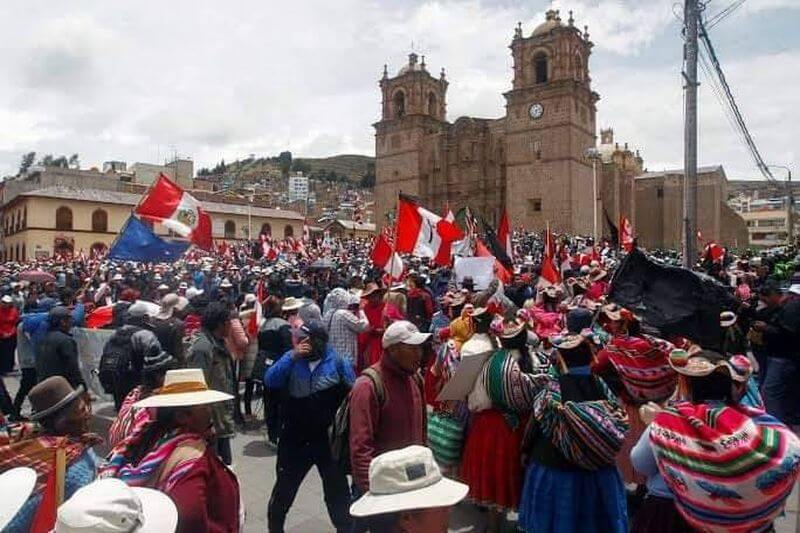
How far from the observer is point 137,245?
7.70 meters

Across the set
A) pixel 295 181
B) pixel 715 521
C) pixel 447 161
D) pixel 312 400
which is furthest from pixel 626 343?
pixel 295 181

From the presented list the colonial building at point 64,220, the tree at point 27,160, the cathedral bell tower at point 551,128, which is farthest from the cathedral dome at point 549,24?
the tree at point 27,160

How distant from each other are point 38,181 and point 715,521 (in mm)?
64284

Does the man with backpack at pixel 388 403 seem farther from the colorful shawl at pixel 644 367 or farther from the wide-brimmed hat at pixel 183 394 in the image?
the colorful shawl at pixel 644 367

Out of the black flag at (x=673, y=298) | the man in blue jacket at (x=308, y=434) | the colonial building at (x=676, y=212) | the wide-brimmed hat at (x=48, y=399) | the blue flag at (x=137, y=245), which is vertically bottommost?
the man in blue jacket at (x=308, y=434)

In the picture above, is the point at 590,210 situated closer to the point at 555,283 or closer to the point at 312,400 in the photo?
the point at 555,283

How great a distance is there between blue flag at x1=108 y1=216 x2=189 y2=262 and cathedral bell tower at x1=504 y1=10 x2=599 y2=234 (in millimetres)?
36706

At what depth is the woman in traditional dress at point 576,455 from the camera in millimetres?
3230

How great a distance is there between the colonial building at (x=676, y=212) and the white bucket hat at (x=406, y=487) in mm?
48660

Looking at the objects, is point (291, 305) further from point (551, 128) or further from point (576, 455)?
point (551, 128)

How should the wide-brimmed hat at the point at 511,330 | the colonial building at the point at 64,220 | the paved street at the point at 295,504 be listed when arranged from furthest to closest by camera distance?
the colonial building at the point at 64,220 → the paved street at the point at 295,504 → the wide-brimmed hat at the point at 511,330

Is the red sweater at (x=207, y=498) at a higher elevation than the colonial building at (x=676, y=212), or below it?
below

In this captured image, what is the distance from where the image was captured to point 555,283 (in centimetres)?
1000

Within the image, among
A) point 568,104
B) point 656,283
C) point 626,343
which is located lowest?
point 626,343
